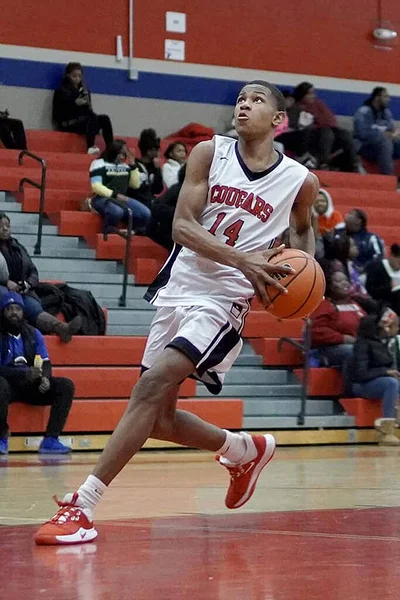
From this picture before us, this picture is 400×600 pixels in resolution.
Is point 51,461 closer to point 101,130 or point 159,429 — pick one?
point 159,429

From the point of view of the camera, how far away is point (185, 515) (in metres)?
5.33

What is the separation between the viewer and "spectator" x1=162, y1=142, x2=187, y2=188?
45.2 feet

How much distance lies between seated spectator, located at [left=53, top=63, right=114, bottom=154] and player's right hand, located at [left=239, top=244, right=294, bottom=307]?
985 centimetres

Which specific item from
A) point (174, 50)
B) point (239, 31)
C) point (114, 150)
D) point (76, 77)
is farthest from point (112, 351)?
point (239, 31)

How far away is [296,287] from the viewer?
478 cm

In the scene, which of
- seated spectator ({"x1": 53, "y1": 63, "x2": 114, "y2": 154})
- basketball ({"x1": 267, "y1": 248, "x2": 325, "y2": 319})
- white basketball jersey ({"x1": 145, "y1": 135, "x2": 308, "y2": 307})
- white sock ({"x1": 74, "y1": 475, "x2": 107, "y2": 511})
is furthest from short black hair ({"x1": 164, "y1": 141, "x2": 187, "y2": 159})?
white sock ({"x1": 74, "y1": 475, "x2": 107, "y2": 511})

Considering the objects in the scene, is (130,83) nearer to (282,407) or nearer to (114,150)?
(114,150)

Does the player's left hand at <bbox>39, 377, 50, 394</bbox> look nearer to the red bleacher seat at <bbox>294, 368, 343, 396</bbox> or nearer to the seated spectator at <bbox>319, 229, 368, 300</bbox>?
the red bleacher seat at <bbox>294, 368, 343, 396</bbox>

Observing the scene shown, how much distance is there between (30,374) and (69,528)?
222 inches

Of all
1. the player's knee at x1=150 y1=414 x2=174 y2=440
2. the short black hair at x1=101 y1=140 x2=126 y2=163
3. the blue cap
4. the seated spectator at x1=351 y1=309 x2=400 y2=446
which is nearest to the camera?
the player's knee at x1=150 y1=414 x2=174 y2=440

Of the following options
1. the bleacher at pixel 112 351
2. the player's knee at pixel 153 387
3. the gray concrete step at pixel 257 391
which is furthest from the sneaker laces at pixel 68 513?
the gray concrete step at pixel 257 391

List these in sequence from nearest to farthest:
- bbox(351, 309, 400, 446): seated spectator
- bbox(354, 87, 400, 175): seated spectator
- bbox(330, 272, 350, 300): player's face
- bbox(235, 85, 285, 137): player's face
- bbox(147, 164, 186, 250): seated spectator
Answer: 1. bbox(235, 85, 285, 137): player's face
2. bbox(351, 309, 400, 446): seated spectator
3. bbox(330, 272, 350, 300): player's face
4. bbox(147, 164, 186, 250): seated spectator
5. bbox(354, 87, 400, 175): seated spectator

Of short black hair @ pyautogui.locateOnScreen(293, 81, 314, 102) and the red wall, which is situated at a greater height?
the red wall

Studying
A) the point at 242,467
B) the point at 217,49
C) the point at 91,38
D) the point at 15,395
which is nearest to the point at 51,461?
the point at 15,395
